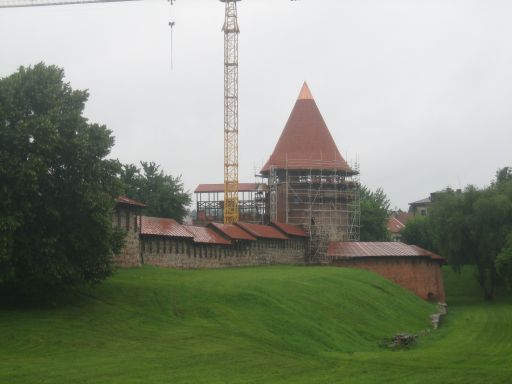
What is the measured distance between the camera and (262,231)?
57.9 meters

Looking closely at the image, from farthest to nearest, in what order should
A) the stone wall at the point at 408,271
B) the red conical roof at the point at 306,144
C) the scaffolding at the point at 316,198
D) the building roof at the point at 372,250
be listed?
1. the red conical roof at the point at 306,144
2. the scaffolding at the point at 316,198
3. the building roof at the point at 372,250
4. the stone wall at the point at 408,271

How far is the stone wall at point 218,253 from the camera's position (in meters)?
43.1

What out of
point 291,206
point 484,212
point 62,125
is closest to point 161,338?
point 62,125

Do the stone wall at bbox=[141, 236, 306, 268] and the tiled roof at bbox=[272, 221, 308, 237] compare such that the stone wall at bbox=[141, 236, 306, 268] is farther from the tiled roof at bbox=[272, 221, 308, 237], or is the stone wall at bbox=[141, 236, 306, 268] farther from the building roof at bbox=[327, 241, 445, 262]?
the building roof at bbox=[327, 241, 445, 262]

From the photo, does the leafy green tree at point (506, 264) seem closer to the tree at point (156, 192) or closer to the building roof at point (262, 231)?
the building roof at point (262, 231)

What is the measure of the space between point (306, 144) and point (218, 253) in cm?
2462

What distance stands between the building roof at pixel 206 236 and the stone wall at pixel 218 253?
309mm

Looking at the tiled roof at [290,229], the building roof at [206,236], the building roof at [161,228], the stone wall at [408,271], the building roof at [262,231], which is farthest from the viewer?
the tiled roof at [290,229]

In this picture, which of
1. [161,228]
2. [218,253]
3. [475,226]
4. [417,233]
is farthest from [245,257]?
[417,233]

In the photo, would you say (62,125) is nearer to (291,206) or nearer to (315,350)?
(315,350)

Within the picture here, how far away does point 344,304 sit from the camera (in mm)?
36312

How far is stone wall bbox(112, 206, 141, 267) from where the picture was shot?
3925 cm

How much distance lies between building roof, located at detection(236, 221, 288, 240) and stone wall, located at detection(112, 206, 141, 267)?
608 inches

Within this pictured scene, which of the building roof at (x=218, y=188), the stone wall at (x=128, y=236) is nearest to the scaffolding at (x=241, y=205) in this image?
the building roof at (x=218, y=188)
